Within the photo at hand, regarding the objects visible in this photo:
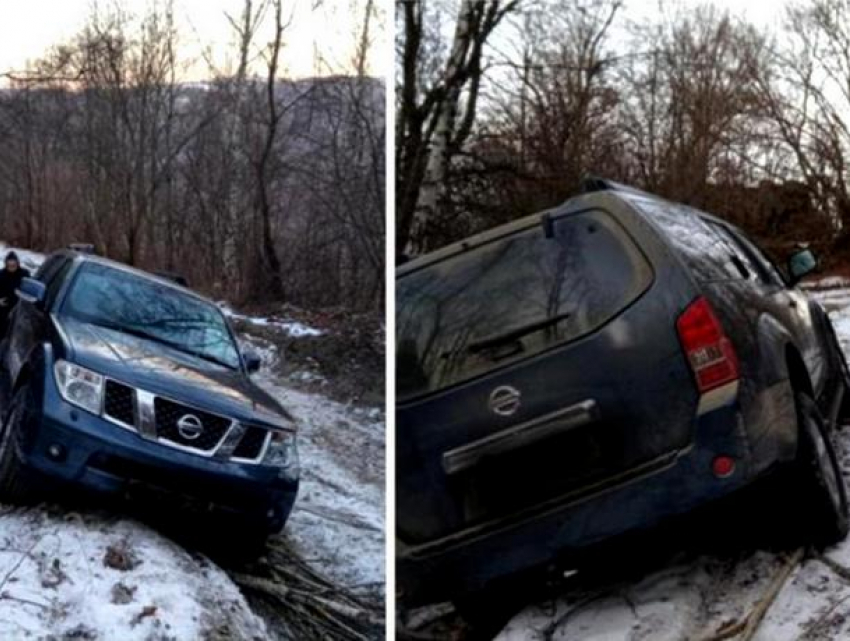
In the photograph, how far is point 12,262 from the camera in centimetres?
239

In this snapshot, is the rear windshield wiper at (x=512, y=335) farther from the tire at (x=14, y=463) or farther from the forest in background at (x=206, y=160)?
the tire at (x=14, y=463)

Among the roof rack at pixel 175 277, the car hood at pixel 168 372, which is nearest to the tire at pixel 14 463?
the car hood at pixel 168 372

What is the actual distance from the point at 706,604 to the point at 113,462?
127cm

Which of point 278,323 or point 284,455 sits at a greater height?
point 278,323

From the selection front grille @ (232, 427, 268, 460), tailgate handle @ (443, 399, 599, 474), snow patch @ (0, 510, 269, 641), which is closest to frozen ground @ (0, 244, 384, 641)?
snow patch @ (0, 510, 269, 641)

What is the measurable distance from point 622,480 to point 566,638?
0.38m

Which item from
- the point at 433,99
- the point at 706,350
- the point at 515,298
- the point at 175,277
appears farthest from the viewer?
the point at 433,99

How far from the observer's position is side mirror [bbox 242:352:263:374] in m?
2.46

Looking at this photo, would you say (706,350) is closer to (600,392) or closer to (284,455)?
(600,392)

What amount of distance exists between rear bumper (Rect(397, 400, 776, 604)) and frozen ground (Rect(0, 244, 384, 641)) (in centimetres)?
27

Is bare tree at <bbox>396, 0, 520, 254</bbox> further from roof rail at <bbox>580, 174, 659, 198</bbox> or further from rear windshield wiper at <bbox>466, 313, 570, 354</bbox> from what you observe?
rear windshield wiper at <bbox>466, 313, 570, 354</bbox>

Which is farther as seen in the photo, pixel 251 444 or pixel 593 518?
pixel 251 444

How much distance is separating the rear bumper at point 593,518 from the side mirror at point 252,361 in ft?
1.94

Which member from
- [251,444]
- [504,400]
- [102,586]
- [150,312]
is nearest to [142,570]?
[102,586]
